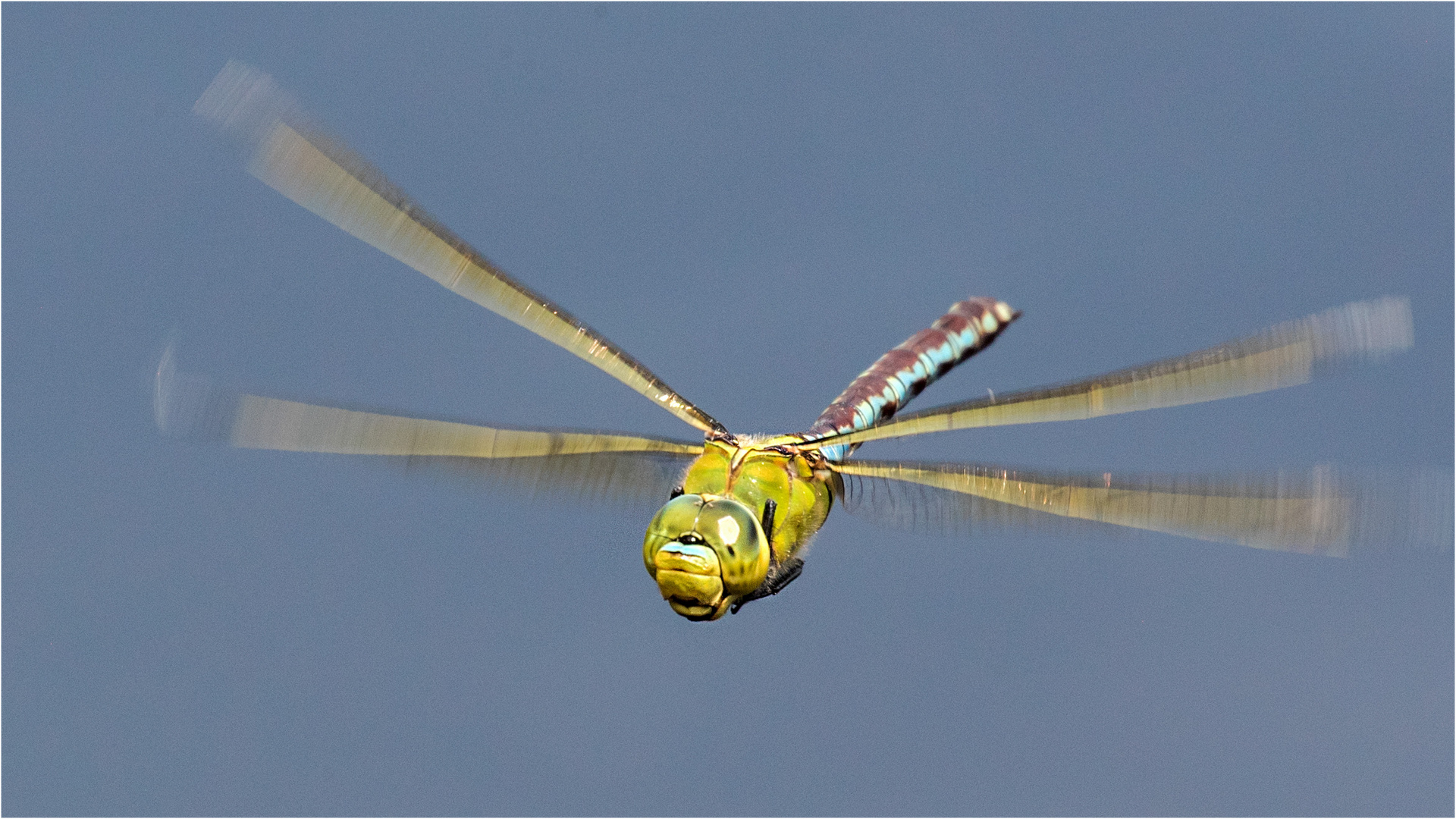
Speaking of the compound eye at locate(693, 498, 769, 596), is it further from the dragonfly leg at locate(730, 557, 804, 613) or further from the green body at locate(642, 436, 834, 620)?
the dragonfly leg at locate(730, 557, 804, 613)

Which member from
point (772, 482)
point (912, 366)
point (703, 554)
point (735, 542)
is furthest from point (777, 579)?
point (912, 366)

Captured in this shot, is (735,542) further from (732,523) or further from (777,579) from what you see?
(777,579)

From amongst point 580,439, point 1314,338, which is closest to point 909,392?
point 580,439

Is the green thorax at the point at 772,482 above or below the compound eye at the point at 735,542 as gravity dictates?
above

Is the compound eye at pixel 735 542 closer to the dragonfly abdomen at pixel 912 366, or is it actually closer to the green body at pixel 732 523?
the green body at pixel 732 523

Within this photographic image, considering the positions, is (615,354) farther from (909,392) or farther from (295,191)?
(909,392)

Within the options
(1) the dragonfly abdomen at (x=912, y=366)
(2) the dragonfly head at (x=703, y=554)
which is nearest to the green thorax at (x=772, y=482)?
(1) the dragonfly abdomen at (x=912, y=366)
